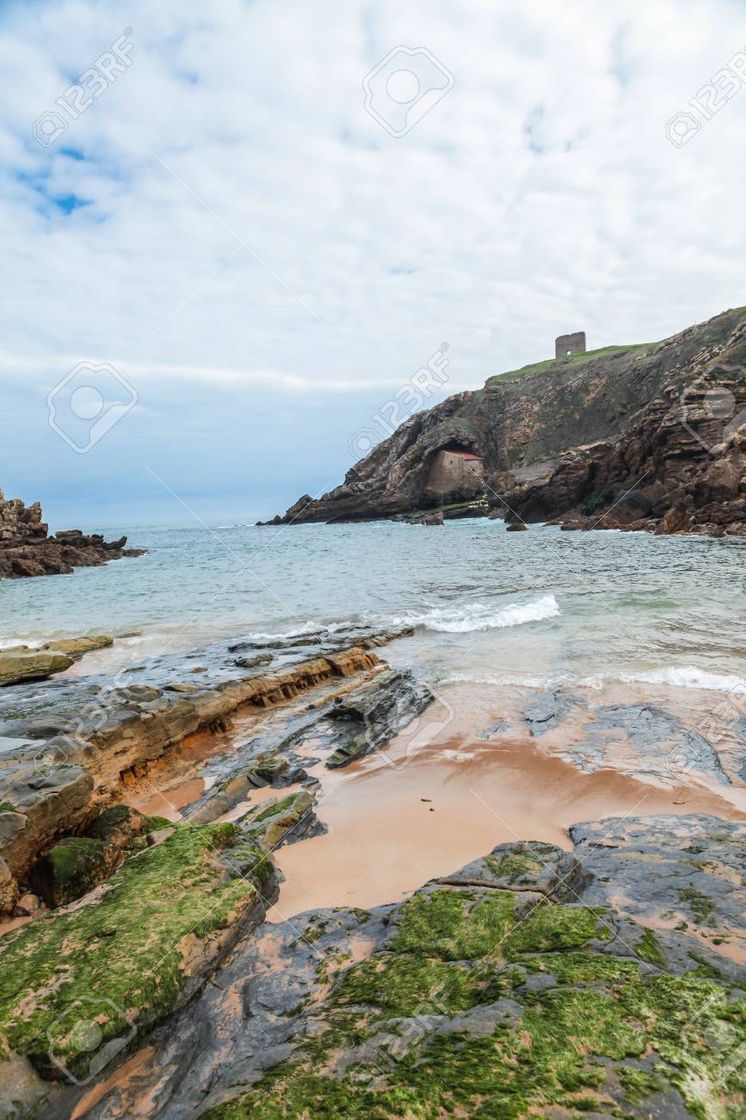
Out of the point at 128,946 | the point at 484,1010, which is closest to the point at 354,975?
the point at 484,1010

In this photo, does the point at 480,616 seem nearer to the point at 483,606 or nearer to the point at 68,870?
the point at 483,606

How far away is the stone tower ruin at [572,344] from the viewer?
377ft

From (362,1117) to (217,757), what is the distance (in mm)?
6963

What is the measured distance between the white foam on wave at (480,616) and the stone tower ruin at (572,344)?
359 ft

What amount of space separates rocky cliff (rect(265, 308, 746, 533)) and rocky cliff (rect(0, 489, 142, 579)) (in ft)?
145

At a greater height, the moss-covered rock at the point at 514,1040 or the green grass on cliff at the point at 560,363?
the green grass on cliff at the point at 560,363

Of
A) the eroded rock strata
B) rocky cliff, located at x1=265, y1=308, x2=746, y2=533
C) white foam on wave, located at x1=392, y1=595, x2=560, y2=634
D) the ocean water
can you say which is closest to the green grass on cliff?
rocky cliff, located at x1=265, y1=308, x2=746, y2=533

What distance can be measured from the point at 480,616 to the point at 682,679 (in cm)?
767

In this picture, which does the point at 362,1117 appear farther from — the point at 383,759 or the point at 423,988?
the point at 383,759

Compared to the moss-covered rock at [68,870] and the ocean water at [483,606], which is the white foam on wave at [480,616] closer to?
the ocean water at [483,606]

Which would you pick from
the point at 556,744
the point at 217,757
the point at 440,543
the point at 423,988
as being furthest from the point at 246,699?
the point at 440,543

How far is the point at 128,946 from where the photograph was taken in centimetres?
335

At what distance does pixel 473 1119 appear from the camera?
78.3 inches

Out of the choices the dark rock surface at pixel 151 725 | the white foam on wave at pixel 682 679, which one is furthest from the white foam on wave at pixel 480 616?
the white foam on wave at pixel 682 679
